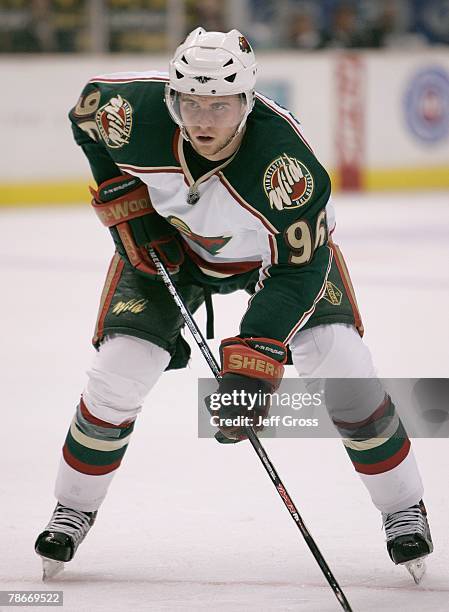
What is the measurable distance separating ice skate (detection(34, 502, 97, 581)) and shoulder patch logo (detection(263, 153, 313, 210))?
0.80m

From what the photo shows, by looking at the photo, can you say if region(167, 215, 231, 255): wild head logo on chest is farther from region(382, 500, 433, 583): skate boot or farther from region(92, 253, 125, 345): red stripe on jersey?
region(382, 500, 433, 583): skate boot

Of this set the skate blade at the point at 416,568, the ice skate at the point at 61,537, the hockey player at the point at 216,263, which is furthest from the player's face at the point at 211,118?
the skate blade at the point at 416,568

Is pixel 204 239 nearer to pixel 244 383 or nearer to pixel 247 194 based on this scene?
pixel 247 194

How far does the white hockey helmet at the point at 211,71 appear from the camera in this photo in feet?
8.20

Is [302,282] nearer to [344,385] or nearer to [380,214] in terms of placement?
[344,385]

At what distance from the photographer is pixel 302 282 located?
8.21ft

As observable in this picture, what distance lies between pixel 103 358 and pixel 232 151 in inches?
19.9

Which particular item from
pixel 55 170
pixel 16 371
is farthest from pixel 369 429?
pixel 55 170

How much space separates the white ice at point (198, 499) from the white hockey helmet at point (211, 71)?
929 mm

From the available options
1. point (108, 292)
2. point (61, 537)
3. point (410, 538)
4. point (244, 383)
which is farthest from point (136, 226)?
point (410, 538)

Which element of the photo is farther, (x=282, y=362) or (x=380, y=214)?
(x=380, y=214)

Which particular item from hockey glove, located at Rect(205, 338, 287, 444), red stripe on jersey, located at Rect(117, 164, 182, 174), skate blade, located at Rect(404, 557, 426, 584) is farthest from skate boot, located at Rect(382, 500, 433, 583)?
red stripe on jersey, located at Rect(117, 164, 182, 174)

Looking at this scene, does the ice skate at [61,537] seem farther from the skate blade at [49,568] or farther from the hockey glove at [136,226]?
the hockey glove at [136,226]

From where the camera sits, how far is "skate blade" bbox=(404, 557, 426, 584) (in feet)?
8.75
